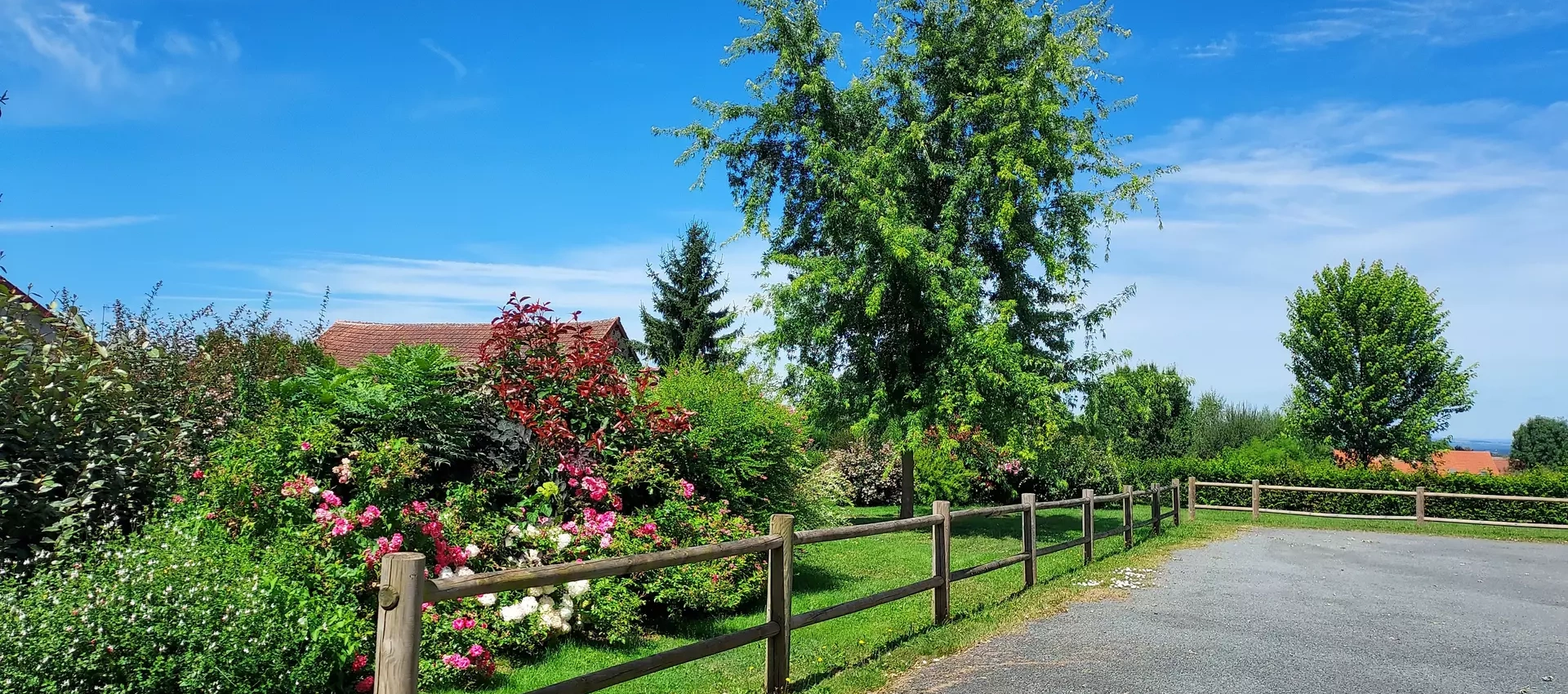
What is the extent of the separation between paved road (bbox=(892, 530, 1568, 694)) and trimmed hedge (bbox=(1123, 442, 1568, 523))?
1141cm

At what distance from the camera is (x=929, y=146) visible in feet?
58.8

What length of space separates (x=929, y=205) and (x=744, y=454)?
10325 mm

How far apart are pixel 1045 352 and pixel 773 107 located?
7008 mm

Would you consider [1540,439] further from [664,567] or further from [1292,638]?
[664,567]

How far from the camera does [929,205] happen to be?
18125mm

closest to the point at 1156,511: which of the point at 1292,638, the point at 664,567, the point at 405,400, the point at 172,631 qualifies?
the point at 1292,638

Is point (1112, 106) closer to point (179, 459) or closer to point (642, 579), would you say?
point (642, 579)

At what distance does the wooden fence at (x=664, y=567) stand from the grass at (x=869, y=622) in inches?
13.2

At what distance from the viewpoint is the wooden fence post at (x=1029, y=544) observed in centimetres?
990

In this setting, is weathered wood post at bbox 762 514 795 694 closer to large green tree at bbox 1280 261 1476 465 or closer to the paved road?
the paved road

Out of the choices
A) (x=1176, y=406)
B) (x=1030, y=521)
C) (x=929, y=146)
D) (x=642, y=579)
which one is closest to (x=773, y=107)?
(x=929, y=146)

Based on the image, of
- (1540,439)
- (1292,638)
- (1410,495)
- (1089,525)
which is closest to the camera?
(1292,638)

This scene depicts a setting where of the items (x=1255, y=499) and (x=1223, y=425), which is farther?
(x=1223, y=425)

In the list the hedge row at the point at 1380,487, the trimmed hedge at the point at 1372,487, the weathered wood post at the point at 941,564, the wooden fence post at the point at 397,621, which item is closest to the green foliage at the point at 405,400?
the wooden fence post at the point at 397,621
